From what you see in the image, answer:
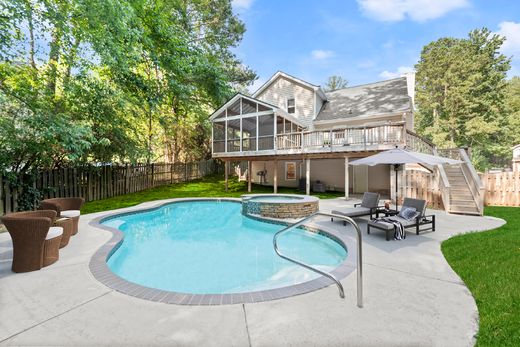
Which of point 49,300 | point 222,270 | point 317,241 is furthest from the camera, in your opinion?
point 317,241

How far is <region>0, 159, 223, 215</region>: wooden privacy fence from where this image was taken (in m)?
9.84

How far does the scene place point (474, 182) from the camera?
1012 centimetres

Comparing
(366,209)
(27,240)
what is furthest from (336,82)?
Result: (27,240)

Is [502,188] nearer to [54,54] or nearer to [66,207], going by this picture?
[66,207]

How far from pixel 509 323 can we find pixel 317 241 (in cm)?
458

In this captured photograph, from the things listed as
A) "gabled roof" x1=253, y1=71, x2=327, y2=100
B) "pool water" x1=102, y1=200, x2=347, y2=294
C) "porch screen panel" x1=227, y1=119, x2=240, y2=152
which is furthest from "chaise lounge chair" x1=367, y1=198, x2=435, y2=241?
"gabled roof" x1=253, y1=71, x2=327, y2=100

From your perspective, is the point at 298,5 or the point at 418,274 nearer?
the point at 418,274

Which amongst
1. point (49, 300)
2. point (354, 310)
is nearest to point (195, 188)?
point (49, 300)

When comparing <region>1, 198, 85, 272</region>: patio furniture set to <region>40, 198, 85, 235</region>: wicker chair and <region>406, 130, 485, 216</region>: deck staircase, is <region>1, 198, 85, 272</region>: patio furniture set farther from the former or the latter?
<region>406, 130, 485, 216</region>: deck staircase

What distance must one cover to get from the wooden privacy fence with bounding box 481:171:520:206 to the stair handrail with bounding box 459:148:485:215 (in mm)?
1161

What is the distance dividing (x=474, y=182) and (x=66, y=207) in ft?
46.8

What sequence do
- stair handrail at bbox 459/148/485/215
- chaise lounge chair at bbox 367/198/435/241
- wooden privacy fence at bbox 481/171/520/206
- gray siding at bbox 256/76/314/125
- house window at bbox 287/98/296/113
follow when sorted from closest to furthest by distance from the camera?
chaise lounge chair at bbox 367/198/435/241 < stair handrail at bbox 459/148/485/215 < wooden privacy fence at bbox 481/171/520/206 < gray siding at bbox 256/76/314/125 < house window at bbox 287/98/296/113

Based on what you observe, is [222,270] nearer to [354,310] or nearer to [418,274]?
[354,310]

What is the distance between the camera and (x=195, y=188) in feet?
64.8
